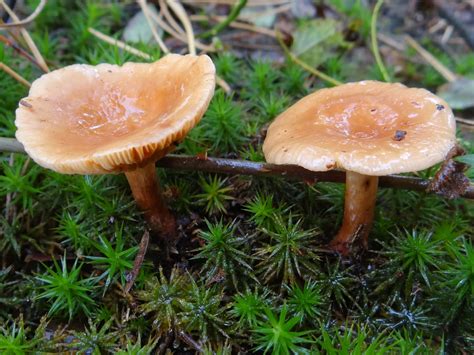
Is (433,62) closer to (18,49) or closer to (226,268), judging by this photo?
(226,268)

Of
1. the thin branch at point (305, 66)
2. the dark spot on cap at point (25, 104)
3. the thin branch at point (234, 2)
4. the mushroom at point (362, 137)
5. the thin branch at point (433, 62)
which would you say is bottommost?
the thin branch at point (433, 62)

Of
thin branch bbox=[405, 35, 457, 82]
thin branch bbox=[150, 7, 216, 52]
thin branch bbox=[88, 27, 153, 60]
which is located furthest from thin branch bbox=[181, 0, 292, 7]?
thin branch bbox=[405, 35, 457, 82]

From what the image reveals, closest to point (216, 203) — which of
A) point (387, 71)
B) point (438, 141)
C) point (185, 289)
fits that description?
point (185, 289)

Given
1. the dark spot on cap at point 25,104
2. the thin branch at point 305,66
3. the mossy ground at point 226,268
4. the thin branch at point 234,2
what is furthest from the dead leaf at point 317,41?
the dark spot on cap at point 25,104

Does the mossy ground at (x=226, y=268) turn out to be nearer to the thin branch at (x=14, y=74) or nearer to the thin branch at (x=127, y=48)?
the thin branch at (x=14, y=74)

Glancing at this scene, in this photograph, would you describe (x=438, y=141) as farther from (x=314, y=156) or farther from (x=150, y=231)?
(x=150, y=231)

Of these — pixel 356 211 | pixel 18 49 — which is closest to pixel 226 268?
pixel 356 211
